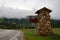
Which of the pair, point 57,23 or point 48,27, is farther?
point 57,23

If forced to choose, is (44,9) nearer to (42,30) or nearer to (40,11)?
(40,11)

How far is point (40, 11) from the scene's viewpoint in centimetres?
4481

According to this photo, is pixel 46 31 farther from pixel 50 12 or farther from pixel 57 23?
pixel 57 23

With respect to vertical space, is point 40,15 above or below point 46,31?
above

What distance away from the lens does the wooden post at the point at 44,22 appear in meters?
44.6

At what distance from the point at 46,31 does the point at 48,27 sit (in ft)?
2.88

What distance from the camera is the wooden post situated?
4462 centimetres

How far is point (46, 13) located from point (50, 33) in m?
4.05

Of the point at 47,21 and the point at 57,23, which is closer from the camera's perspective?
the point at 47,21

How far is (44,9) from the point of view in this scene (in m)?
44.8

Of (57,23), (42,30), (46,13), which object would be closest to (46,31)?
(42,30)

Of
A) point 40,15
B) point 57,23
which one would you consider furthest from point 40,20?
point 57,23

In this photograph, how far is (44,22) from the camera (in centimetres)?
4484

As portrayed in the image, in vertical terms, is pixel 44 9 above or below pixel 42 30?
above
